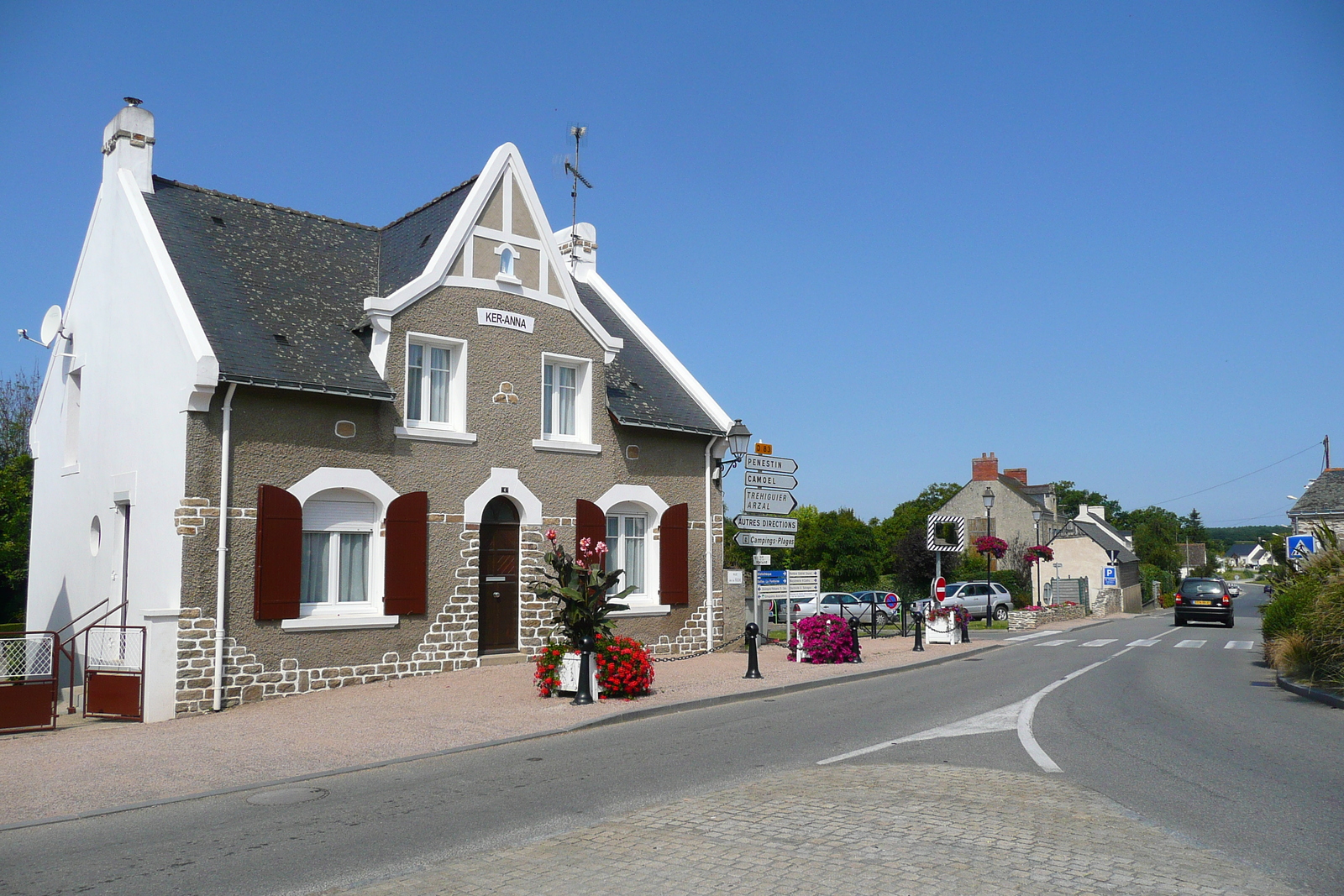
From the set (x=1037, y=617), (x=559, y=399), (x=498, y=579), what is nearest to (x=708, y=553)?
(x=559, y=399)

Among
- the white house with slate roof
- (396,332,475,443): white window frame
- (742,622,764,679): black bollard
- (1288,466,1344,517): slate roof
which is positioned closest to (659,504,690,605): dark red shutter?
the white house with slate roof

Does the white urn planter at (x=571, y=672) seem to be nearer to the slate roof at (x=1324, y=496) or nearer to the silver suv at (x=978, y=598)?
the silver suv at (x=978, y=598)

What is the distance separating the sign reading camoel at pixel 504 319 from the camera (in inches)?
647

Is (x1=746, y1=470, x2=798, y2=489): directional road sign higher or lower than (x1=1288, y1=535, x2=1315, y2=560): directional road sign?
above

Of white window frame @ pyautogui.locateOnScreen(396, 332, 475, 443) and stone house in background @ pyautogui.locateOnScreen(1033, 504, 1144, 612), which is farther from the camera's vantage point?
stone house in background @ pyautogui.locateOnScreen(1033, 504, 1144, 612)

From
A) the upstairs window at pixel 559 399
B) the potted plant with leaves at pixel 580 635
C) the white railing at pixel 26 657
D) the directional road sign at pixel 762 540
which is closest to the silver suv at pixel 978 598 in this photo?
the directional road sign at pixel 762 540

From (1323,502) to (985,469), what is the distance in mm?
17563

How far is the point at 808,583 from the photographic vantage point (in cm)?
2106

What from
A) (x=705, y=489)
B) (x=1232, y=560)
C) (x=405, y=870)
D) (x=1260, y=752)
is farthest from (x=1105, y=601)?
(x=1232, y=560)

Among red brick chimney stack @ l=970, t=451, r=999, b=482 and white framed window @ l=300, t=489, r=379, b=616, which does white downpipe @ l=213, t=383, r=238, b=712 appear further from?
red brick chimney stack @ l=970, t=451, r=999, b=482

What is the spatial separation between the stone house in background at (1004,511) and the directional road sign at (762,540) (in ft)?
108

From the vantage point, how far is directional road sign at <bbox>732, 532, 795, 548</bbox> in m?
17.6

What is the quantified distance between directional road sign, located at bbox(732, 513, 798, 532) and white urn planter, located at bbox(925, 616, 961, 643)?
7.36 metres

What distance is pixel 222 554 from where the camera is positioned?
13.3 metres
